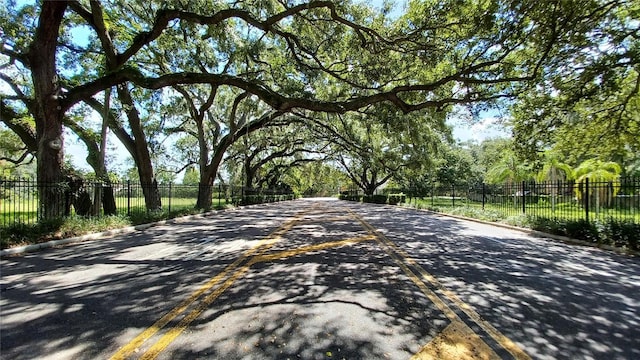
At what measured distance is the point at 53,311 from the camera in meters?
4.23

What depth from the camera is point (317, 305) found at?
4.43m

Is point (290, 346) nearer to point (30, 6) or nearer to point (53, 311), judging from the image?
point (53, 311)

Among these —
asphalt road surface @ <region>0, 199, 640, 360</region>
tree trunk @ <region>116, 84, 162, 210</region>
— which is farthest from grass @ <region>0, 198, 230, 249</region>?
tree trunk @ <region>116, 84, 162, 210</region>

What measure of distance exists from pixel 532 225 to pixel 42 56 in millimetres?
18020

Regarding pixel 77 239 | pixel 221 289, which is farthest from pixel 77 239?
pixel 221 289

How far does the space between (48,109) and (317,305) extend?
39.5 feet

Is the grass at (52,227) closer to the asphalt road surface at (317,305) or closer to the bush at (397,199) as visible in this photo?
the asphalt road surface at (317,305)

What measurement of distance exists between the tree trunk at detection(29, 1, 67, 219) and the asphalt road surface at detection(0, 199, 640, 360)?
394cm

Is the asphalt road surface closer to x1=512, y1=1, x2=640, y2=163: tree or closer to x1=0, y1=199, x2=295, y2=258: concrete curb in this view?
x1=0, y1=199, x2=295, y2=258: concrete curb

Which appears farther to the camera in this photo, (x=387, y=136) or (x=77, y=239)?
(x=387, y=136)

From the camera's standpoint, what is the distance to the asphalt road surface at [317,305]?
3.29 m

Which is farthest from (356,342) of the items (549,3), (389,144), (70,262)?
(389,144)

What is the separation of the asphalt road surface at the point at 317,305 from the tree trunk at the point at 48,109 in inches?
155

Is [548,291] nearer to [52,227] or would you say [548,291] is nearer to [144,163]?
[52,227]
